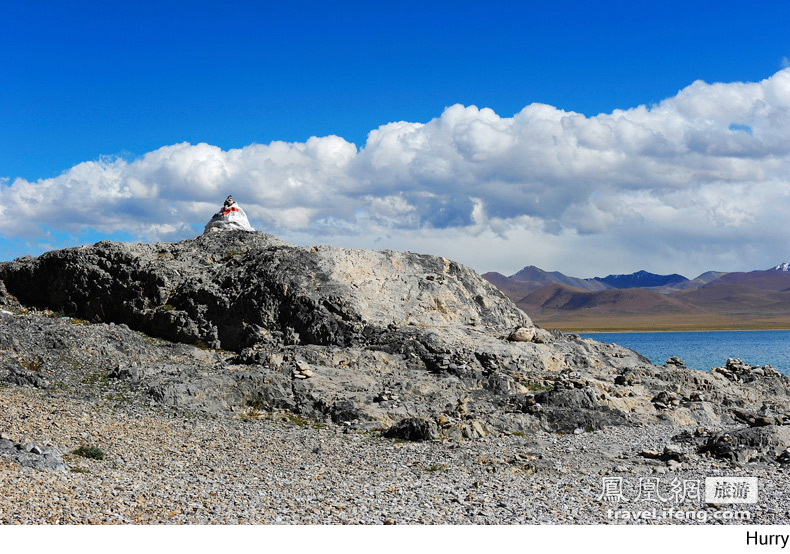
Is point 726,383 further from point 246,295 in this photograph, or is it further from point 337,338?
point 246,295

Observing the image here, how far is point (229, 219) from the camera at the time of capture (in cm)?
3275

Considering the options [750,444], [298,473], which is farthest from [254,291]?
[750,444]

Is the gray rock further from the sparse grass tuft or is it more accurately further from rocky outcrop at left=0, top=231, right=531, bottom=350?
the sparse grass tuft

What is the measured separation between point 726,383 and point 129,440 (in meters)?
20.2

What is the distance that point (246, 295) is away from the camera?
83.8ft

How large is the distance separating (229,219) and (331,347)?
13189 millimetres

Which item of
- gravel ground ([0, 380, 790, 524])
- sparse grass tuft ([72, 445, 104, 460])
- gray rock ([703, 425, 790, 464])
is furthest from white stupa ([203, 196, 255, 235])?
gray rock ([703, 425, 790, 464])

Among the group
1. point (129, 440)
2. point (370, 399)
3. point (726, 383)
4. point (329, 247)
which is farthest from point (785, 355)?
point (129, 440)

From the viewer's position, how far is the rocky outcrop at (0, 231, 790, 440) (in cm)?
1816

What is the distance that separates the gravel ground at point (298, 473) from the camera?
9.98 metres

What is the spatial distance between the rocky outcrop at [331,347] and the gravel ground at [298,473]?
128 centimetres

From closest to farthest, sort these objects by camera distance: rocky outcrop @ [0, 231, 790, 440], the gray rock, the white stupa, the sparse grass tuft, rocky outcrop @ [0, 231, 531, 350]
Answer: the sparse grass tuft → the gray rock → rocky outcrop @ [0, 231, 790, 440] → rocky outcrop @ [0, 231, 531, 350] → the white stupa

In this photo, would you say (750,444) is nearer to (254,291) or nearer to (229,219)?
(254,291)

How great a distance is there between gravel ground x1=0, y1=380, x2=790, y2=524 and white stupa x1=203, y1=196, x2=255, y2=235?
620 inches
